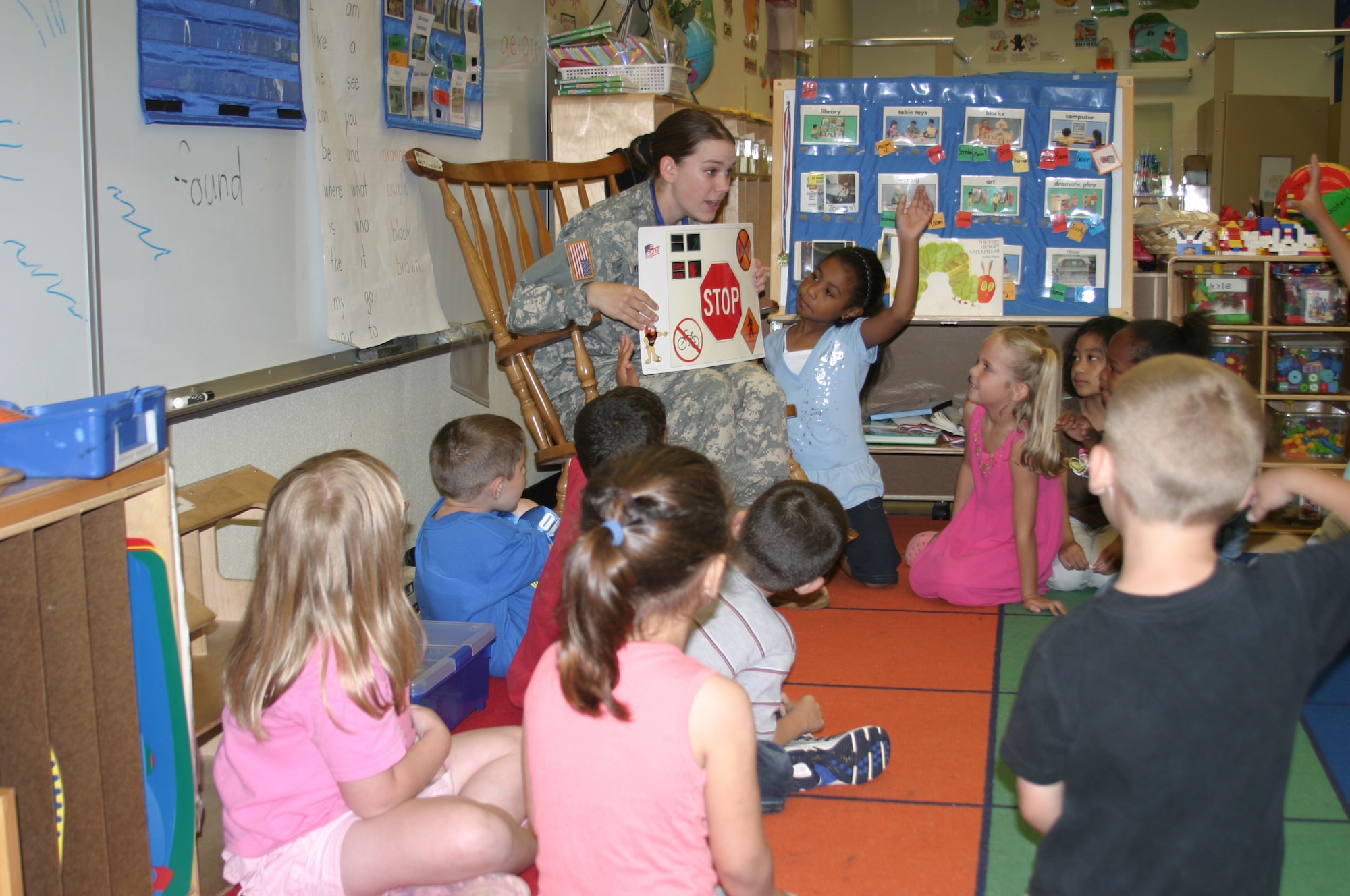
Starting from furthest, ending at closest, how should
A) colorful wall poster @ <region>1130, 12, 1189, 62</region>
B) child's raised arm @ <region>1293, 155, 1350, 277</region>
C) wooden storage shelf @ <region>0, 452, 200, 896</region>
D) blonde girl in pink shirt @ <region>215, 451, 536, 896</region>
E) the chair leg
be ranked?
colorful wall poster @ <region>1130, 12, 1189, 62</region>
the chair leg
child's raised arm @ <region>1293, 155, 1350, 277</region>
blonde girl in pink shirt @ <region>215, 451, 536, 896</region>
wooden storage shelf @ <region>0, 452, 200, 896</region>

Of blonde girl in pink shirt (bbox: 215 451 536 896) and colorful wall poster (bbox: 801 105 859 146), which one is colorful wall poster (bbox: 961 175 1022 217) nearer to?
colorful wall poster (bbox: 801 105 859 146)

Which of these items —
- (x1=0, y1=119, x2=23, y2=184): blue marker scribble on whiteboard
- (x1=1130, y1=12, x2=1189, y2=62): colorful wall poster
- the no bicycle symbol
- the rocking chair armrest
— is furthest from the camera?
(x1=1130, y1=12, x2=1189, y2=62): colorful wall poster

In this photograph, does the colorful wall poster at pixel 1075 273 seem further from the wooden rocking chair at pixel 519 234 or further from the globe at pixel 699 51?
the globe at pixel 699 51

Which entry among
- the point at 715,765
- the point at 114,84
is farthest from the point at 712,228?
the point at 715,765

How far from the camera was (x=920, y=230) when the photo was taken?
2955 millimetres

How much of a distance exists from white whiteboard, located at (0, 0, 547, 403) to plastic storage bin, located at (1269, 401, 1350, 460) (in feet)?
9.21

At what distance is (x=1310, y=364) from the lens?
3.31 meters

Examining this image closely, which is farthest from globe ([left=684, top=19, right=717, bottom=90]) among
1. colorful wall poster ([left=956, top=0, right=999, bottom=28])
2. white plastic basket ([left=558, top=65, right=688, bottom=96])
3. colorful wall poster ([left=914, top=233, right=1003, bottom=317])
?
colorful wall poster ([left=956, top=0, right=999, bottom=28])

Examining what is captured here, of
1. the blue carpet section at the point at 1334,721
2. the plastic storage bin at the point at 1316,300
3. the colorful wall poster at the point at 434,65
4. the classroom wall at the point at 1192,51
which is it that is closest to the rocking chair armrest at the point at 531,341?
the colorful wall poster at the point at 434,65

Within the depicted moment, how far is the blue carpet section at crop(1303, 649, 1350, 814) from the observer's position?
6.12ft

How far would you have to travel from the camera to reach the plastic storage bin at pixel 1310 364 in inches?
130

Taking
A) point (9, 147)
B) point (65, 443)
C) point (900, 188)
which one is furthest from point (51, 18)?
point (900, 188)

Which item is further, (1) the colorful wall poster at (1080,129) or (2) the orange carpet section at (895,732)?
(1) the colorful wall poster at (1080,129)

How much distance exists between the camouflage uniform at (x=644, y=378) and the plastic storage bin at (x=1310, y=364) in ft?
5.66
